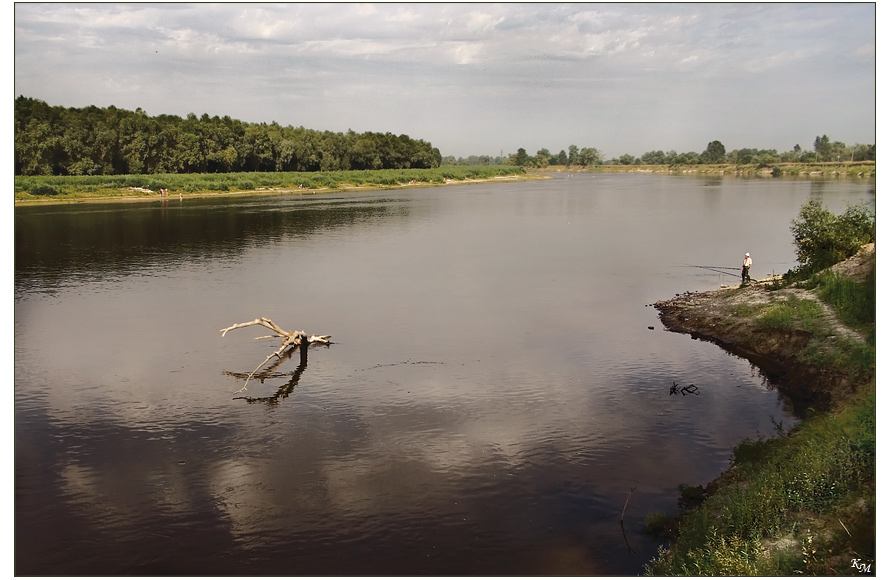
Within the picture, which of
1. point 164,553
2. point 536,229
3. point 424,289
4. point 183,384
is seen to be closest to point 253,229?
point 536,229

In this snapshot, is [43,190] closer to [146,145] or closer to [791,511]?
[146,145]

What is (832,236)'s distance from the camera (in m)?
37.1

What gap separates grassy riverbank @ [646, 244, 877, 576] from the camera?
14.7 meters

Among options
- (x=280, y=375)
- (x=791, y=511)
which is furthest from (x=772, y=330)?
(x=280, y=375)

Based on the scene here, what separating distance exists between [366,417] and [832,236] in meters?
27.9

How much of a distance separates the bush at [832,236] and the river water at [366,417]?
29.0ft

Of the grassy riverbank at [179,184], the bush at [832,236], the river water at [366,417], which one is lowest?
the river water at [366,417]

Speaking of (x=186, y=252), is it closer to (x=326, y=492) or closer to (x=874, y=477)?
(x=326, y=492)

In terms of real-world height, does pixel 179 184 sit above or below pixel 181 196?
above

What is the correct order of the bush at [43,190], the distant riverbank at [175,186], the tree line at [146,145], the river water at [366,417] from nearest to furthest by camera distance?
the river water at [366,417]
the bush at [43,190]
the distant riverbank at [175,186]
the tree line at [146,145]

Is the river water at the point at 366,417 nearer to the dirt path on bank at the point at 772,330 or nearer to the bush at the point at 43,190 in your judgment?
the dirt path on bank at the point at 772,330

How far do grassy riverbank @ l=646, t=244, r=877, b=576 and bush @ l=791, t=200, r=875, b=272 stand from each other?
4150 millimetres

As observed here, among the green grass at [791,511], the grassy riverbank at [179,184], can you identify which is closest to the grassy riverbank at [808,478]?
the green grass at [791,511]

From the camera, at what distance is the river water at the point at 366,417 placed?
18.7 m
